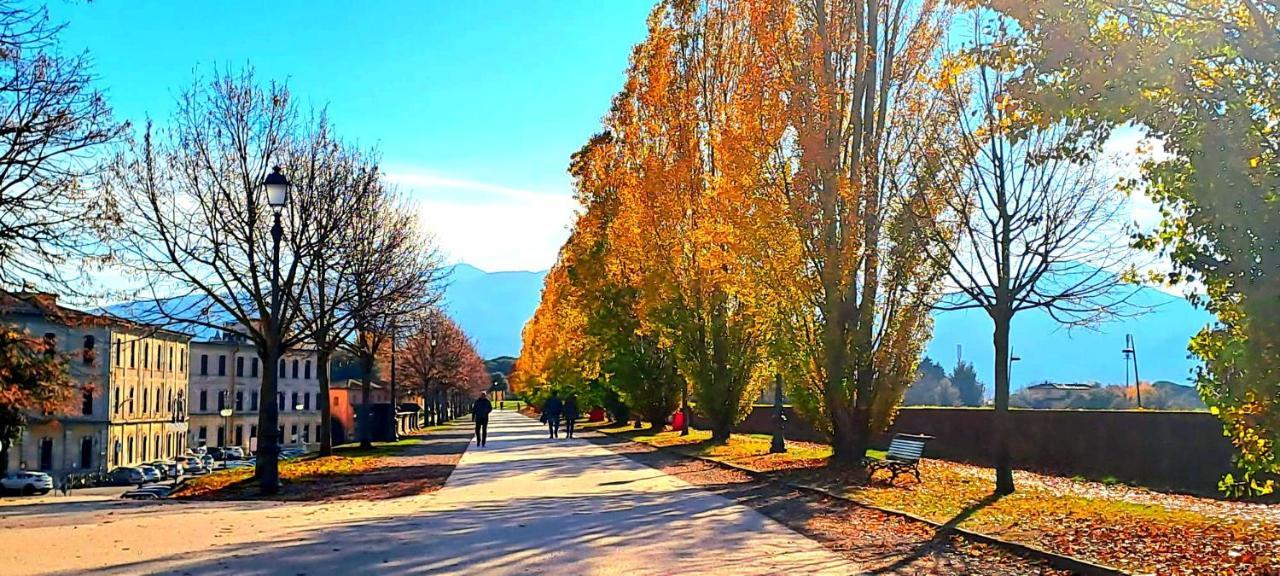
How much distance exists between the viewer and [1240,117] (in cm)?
820

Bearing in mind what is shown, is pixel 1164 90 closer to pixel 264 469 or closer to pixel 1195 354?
pixel 1195 354

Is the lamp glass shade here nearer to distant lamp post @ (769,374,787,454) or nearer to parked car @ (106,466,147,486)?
distant lamp post @ (769,374,787,454)

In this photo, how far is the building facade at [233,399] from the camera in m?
88.2

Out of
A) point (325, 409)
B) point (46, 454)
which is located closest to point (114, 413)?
point (46, 454)

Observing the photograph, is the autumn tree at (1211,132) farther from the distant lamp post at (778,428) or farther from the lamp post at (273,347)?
the distant lamp post at (778,428)

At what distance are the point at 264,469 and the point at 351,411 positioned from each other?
Result: 3610 centimetres

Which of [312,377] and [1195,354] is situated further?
[312,377]

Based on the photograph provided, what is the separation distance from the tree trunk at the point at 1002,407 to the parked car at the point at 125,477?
2165 inches

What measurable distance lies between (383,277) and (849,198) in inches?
563

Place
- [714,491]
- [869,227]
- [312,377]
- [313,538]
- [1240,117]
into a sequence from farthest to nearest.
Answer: [312,377], [869,227], [714,491], [313,538], [1240,117]

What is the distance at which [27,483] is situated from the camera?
52281 millimetres

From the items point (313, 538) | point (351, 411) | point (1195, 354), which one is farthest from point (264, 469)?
point (351, 411)

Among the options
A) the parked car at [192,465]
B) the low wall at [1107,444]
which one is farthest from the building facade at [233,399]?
the low wall at [1107,444]

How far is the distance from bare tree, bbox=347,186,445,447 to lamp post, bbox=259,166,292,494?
5.14 metres
